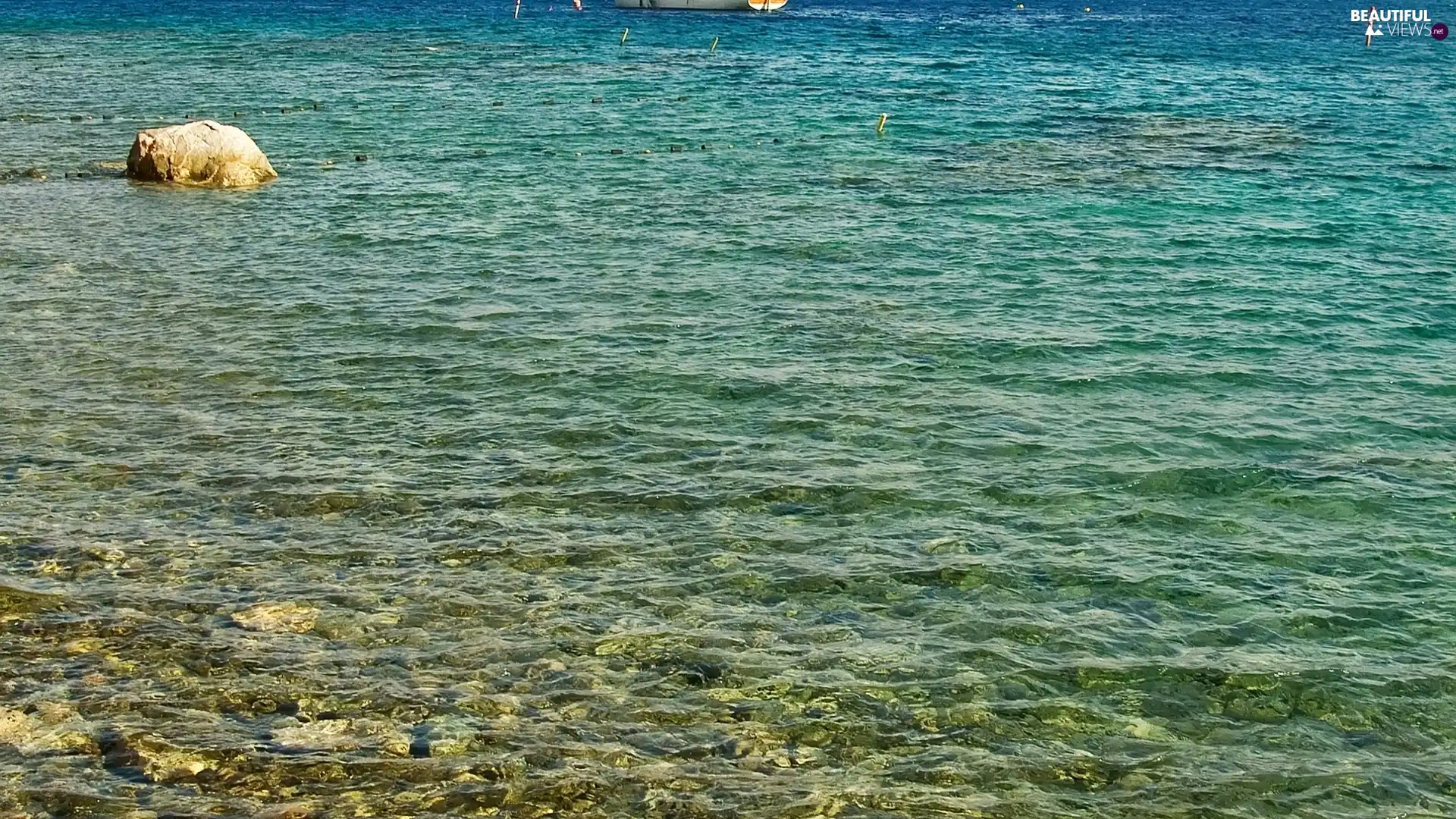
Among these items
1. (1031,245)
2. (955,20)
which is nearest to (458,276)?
(1031,245)

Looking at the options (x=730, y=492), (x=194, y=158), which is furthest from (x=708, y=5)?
(x=730, y=492)

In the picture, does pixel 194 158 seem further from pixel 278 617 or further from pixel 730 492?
pixel 278 617

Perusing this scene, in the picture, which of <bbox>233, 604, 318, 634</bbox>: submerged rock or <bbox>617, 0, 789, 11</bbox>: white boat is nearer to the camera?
<bbox>233, 604, 318, 634</bbox>: submerged rock

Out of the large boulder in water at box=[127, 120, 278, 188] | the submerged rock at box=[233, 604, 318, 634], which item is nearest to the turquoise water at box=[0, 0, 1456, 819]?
the submerged rock at box=[233, 604, 318, 634]

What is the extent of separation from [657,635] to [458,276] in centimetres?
1305

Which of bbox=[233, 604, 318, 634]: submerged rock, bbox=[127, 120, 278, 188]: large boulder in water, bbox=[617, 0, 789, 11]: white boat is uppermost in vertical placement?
bbox=[617, 0, 789, 11]: white boat

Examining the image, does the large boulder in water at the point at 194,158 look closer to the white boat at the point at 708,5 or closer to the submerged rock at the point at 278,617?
the submerged rock at the point at 278,617

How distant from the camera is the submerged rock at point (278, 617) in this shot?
11.6 metres

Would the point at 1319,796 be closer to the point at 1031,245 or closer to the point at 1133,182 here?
the point at 1031,245

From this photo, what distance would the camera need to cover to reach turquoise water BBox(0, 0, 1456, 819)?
995 centimetres

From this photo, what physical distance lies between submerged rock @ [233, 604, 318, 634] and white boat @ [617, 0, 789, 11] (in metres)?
102

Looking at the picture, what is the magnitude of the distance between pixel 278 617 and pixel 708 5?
102408 millimetres

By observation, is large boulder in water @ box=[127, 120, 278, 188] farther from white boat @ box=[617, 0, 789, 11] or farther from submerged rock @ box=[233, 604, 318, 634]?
white boat @ box=[617, 0, 789, 11]

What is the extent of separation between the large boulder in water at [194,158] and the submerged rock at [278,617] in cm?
2117
